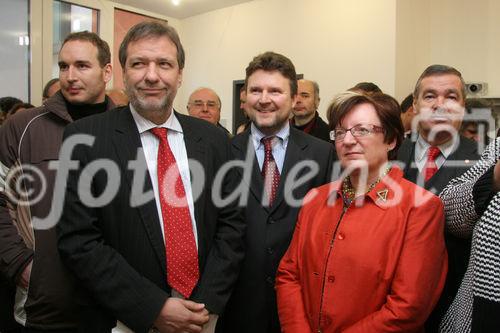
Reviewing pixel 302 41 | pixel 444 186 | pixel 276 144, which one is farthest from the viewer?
pixel 302 41

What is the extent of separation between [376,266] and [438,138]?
75 centimetres

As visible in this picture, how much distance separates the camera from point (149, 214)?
1.48 metres

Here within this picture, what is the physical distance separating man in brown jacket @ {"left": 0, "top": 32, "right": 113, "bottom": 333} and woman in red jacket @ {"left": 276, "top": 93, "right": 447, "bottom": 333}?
2.98 ft

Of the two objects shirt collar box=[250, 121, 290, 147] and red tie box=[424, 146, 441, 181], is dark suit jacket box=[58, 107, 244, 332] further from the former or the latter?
red tie box=[424, 146, 441, 181]

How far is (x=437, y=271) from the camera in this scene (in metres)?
1.40

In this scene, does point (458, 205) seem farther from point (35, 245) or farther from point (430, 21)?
point (430, 21)

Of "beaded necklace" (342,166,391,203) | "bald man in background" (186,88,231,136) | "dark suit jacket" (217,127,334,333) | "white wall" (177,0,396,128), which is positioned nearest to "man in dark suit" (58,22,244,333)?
"dark suit jacket" (217,127,334,333)

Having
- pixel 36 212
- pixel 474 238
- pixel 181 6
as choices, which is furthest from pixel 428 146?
pixel 181 6

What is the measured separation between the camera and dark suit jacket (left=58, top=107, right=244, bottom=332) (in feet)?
4.60

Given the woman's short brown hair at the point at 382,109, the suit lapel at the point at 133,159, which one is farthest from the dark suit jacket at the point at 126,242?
the woman's short brown hair at the point at 382,109

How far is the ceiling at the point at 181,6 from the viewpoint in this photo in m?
6.49

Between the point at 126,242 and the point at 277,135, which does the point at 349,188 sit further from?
the point at 126,242

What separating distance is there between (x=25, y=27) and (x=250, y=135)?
192 inches

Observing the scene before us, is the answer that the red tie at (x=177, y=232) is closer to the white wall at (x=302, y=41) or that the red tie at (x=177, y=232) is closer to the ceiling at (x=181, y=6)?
the white wall at (x=302, y=41)
